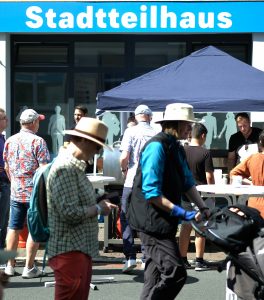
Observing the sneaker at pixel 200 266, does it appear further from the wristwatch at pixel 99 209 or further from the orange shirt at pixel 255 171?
the wristwatch at pixel 99 209

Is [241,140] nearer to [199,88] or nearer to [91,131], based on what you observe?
[199,88]

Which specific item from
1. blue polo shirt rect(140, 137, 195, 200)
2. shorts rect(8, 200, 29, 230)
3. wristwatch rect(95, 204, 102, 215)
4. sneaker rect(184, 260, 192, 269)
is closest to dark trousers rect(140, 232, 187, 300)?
blue polo shirt rect(140, 137, 195, 200)

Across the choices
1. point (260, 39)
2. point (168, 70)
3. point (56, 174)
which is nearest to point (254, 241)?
point (56, 174)

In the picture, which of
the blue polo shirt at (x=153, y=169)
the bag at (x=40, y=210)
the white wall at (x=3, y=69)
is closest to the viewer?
the bag at (x=40, y=210)

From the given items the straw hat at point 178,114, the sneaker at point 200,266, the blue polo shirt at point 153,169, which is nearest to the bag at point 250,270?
the blue polo shirt at point 153,169

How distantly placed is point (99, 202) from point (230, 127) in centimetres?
895

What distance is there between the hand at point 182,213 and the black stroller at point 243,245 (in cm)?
30

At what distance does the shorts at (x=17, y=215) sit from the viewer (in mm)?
8945

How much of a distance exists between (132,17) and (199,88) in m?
3.74

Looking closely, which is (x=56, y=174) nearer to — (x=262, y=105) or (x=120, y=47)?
(x=262, y=105)

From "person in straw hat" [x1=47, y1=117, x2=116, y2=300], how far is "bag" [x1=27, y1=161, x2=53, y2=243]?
0.38ft

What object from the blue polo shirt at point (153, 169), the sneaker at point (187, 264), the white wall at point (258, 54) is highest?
the white wall at point (258, 54)

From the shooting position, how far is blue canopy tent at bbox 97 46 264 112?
1005cm

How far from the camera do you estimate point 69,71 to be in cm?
1444
